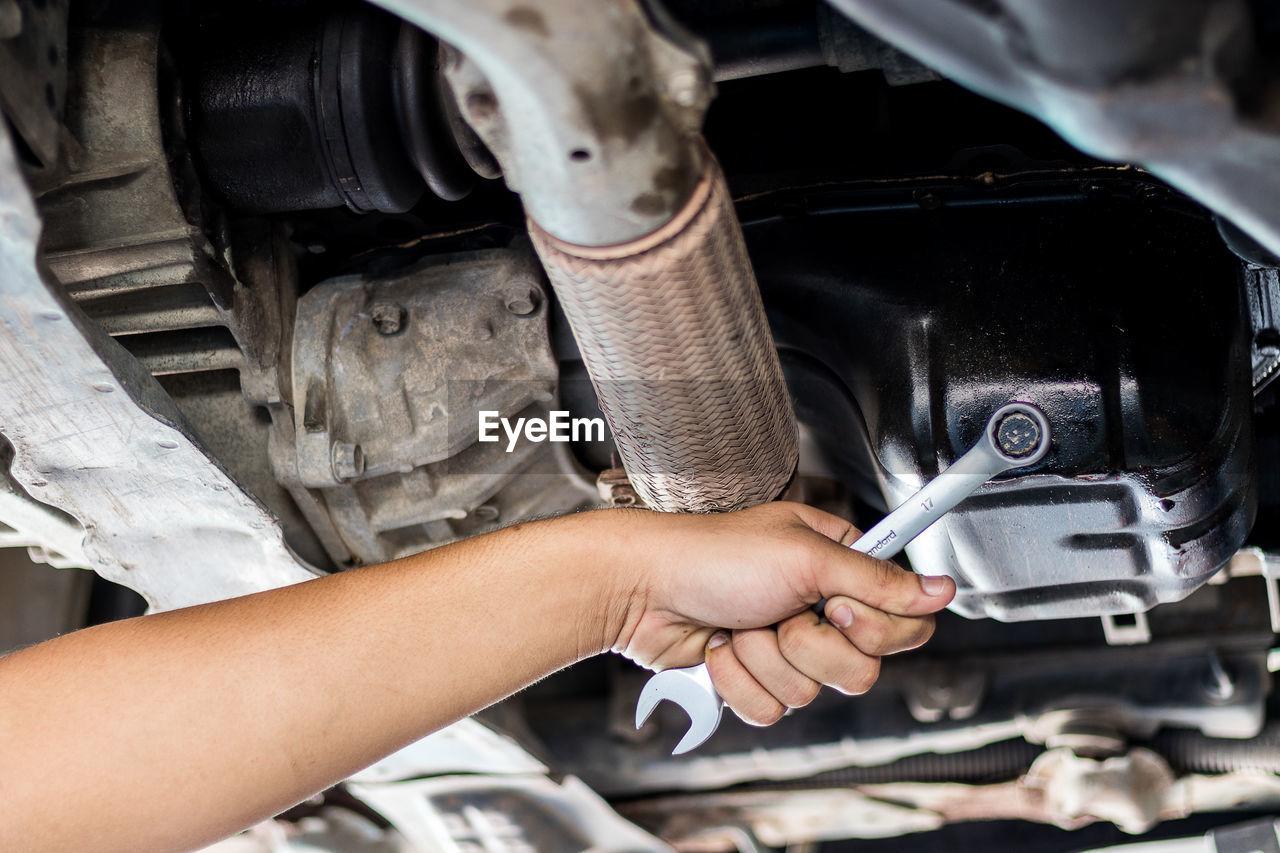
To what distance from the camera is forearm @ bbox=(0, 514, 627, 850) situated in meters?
0.74

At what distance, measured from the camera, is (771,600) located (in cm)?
84

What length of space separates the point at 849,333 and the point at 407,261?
0.43 m

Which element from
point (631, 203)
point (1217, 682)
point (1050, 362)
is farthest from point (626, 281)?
point (1217, 682)

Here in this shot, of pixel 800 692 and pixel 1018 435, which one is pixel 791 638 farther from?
pixel 1018 435

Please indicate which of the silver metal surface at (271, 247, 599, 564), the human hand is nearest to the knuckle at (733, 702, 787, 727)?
the human hand

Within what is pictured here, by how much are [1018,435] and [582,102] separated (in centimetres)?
44

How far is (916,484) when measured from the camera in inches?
36.7

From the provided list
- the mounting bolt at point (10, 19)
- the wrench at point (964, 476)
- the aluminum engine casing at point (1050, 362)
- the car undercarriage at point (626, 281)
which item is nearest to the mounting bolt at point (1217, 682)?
the car undercarriage at point (626, 281)

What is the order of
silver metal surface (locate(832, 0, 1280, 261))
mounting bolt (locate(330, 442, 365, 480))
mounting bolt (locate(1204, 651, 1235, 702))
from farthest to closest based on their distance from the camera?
mounting bolt (locate(1204, 651, 1235, 702))
mounting bolt (locate(330, 442, 365, 480))
silver metal surface (locate(832, 0, 1280, 261))

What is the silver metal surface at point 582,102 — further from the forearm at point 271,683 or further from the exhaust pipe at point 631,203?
the forearm at point 271,683

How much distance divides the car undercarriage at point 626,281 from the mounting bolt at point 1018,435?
0.14 ft

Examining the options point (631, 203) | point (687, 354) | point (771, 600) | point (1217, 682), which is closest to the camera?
point (631, 203)

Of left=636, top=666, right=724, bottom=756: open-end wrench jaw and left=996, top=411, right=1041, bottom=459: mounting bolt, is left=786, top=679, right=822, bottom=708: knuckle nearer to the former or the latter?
left=636, top=666, right=724, bottom=756: open-end wrench jaw

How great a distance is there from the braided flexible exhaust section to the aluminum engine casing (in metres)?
0.13
